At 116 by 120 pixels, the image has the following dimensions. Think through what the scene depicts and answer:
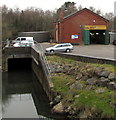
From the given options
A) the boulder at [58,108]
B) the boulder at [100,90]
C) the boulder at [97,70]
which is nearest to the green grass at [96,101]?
the boulder at [100,90]

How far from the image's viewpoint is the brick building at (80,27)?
42.8 metres

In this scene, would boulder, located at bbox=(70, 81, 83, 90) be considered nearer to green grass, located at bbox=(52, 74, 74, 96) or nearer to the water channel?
green grass, located at bbox=(52, 74, 74, 96)

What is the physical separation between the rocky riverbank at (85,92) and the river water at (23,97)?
5.02 ft

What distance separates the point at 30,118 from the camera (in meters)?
16.3

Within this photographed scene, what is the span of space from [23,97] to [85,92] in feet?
28.6

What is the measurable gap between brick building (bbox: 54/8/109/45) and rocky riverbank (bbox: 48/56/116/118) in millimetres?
22163

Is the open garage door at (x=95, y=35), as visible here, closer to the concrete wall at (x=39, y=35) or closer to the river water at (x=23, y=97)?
the concrete wall at (x=39, y=35)

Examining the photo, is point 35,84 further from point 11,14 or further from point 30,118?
point 11,14

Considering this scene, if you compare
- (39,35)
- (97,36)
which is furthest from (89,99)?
(39,35)

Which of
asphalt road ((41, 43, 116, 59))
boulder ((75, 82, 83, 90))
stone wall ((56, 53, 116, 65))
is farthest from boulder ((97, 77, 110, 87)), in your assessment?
asphalt road ((41, 43, 116, 59))

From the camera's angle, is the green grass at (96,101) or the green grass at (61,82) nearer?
the green grass at (96,101)

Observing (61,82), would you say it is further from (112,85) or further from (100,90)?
(112,85)

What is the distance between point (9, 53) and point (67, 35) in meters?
13.4

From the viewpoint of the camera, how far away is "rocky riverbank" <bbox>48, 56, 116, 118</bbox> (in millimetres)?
13581
